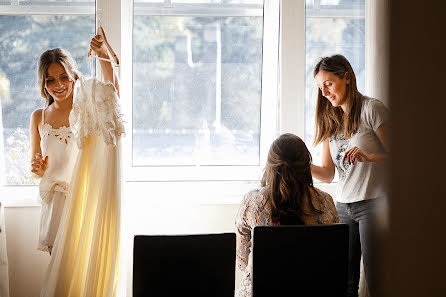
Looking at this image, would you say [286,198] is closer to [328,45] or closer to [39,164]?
[39,164]

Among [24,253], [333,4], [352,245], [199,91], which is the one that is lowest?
[24,253]

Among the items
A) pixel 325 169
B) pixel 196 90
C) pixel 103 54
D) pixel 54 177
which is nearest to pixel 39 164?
pixel 54 177

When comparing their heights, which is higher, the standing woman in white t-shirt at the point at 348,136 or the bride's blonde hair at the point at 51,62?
the bride's blonde hair at the point at 51,62

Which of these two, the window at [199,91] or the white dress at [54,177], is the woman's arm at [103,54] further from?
the window at [199,91]

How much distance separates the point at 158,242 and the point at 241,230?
1.43 feet

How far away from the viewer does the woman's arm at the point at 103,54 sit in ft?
7.39

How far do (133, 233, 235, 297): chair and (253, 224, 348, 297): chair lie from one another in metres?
0.12

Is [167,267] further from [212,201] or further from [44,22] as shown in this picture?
[44,22]

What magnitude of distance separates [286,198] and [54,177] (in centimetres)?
117

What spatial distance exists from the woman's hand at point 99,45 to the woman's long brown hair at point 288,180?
0.96 meters

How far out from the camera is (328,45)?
3.23 m

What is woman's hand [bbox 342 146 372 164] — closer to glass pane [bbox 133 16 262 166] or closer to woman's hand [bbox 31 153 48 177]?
glass pane [bbox 133 16 262 166]

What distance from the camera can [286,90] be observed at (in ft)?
10.2

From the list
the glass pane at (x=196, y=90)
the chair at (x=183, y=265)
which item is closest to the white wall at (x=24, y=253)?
the glass pane at (x=196, y=90)
